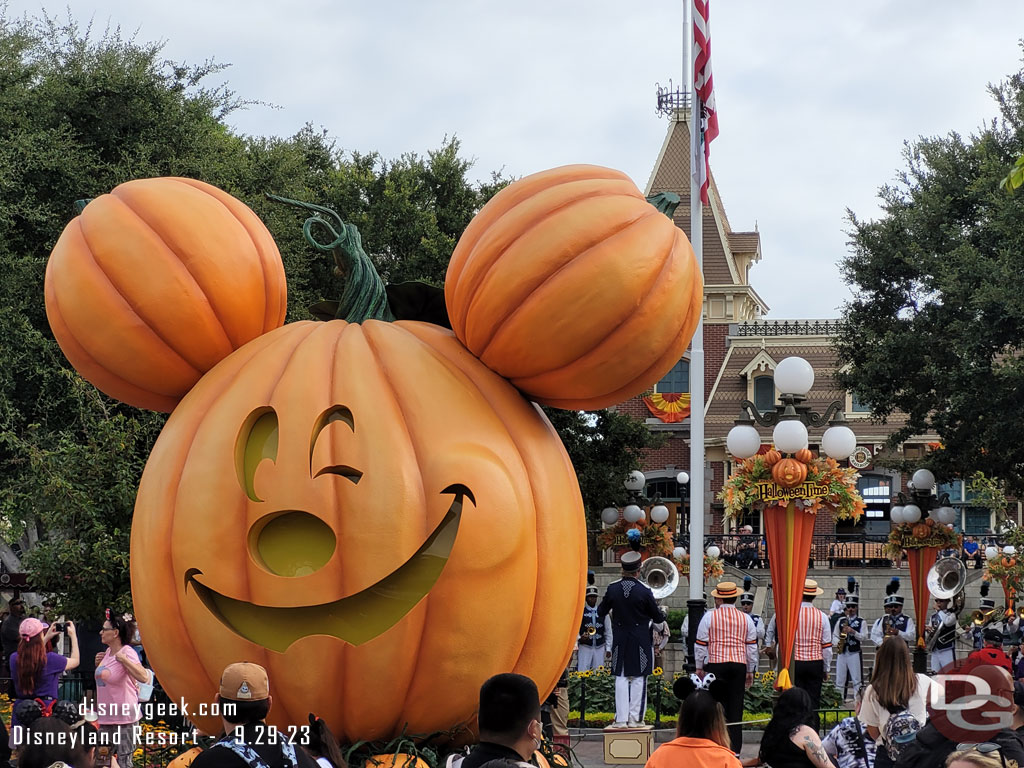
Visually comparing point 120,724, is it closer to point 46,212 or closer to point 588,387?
point 588,387

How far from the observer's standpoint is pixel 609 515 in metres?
25.0

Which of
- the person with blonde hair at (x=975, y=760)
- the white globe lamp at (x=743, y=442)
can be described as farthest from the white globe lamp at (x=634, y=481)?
the person with blonde hair at (x=975, y=760)

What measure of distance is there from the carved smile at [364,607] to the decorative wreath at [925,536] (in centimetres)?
1631

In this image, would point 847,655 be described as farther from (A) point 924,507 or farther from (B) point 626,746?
(B) point 626,746

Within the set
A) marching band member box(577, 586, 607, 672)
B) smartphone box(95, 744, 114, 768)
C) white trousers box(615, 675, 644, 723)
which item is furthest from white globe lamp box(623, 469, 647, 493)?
smartphone box(95, 744, 114, 768)

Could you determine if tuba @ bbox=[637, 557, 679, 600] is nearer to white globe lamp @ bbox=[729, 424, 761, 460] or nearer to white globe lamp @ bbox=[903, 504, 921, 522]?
white globe lamp @ bbox=[903, 504, 921, 522]

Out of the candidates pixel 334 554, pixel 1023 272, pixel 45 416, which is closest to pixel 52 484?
pixel 45 416

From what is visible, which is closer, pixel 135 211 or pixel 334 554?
pixel 334 554

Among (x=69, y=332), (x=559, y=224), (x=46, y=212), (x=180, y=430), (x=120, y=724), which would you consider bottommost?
(x=120, y=724)

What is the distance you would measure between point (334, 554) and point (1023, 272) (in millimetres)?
17080

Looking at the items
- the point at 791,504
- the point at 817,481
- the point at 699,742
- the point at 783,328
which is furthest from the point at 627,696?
the point at 783,328

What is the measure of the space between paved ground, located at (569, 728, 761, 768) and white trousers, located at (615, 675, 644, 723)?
0.37 m

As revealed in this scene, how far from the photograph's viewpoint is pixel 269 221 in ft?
63.2

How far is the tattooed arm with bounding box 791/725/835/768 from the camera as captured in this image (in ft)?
17.8
